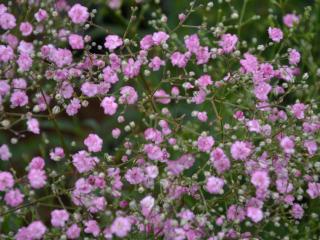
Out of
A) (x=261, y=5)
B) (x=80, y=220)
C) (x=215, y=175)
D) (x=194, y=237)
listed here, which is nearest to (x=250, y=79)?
(x=215, y=175)

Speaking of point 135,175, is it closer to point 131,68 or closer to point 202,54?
point 131,68

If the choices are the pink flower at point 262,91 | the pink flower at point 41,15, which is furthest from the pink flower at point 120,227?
the pink flower at point 41,15

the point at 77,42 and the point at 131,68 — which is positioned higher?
the point at 77,42

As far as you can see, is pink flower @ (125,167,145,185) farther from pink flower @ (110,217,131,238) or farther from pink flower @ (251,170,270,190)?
pink flower @ (251,170,270,190)

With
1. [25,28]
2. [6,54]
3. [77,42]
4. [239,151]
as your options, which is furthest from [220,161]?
[25,28]

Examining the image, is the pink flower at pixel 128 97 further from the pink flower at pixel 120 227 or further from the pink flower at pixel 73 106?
the pink flower at pixel 120 227

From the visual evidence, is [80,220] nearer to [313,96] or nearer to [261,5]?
[313,96]
